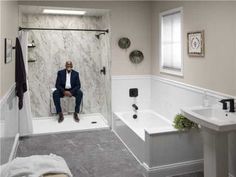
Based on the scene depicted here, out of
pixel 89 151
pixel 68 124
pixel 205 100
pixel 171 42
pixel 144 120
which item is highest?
pixel 171 42

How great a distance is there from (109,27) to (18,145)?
8.14 feet

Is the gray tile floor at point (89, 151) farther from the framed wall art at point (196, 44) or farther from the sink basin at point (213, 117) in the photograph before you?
the framed wall art at point (196, 44)

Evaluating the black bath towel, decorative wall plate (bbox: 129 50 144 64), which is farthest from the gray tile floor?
decorative wall plate (bbox: 129 50 144 64)

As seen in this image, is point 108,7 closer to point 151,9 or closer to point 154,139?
point 151,9

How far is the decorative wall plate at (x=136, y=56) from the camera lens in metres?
4.71

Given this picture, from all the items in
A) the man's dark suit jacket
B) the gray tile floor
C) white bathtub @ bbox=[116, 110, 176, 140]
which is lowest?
the gray tile floor

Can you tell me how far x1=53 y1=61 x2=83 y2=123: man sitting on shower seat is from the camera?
5246 mm

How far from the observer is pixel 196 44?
340cm

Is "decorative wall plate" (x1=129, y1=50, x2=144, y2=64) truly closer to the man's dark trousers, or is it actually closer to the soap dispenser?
the man's dark trousers

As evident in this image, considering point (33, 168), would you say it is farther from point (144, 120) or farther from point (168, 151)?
point (144, 120)

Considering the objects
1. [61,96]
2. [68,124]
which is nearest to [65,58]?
[61,96]

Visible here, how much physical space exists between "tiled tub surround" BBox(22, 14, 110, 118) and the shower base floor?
7.9 inches

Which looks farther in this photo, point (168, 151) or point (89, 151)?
point (89, 151)

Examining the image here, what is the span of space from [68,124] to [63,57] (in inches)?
58.8
